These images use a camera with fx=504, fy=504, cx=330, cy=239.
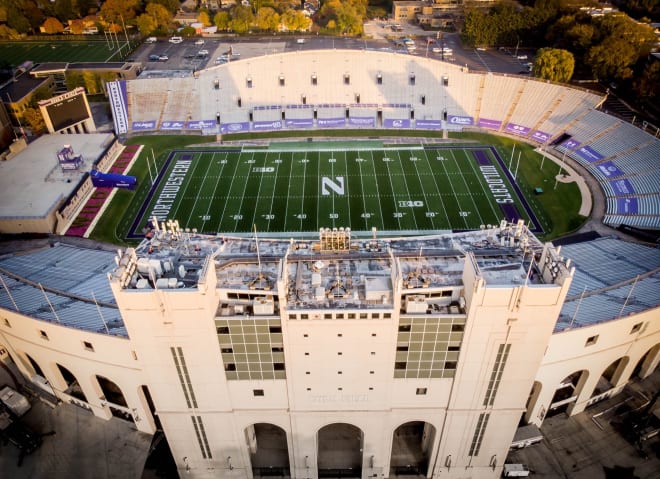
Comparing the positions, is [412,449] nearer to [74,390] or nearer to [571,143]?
[74,390]

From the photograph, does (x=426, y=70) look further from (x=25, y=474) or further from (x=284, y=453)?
(x=25, y=474)

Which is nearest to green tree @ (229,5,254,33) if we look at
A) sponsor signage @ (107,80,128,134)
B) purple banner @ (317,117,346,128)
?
sponsor signage @ (107,80,128,134)

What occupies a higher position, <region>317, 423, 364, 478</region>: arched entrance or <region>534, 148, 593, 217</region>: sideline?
<region>534, 148, 593, 217</region>: sideline

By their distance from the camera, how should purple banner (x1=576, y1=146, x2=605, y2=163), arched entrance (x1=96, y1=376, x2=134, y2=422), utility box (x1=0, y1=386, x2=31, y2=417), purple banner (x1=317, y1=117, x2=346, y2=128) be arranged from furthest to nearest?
1. purple banner (x1=317, y1=117, x2=346, y2=128)
2. purple banner (x1=576, y1=146, x2=605, y2=163)
3. utility box (x1=0, y1=386, x2=31, y2=417)
4. arched entrance (x1=96, y1=376, x2=134, y2=422)

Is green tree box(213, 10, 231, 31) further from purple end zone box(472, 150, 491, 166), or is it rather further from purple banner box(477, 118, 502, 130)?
purple end zone box(472, 150, 491, 166)

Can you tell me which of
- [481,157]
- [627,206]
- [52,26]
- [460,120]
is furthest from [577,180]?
[52,26]

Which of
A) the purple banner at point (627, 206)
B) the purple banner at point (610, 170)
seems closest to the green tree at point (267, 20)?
the purple banner at point (610, 170)

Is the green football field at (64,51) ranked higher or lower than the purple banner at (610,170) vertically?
higher

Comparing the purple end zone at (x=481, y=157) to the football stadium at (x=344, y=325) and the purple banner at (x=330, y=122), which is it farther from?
the purple banner at (x=330, y=122)
